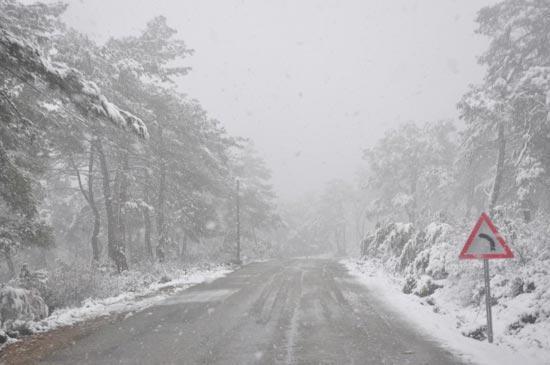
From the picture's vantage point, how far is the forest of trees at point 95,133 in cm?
741

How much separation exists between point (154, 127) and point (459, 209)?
116 ft

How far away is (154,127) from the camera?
805 inches

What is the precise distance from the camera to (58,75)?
→ 21.7 ft

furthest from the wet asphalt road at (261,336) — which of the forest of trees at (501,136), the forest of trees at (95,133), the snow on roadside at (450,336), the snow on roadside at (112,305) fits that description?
the forest of trees at (501,136)

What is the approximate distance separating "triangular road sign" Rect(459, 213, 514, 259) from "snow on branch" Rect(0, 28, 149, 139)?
6569mm

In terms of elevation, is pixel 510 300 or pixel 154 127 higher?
pixel 154 127

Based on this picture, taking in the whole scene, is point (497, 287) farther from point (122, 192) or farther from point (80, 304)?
point (122, 192)

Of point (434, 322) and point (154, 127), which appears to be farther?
point (154, 127)

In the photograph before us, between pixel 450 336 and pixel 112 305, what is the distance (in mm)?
8461

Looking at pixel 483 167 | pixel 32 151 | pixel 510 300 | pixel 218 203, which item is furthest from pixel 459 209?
pixel 32 151

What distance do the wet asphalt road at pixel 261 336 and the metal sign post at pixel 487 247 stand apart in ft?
3.79

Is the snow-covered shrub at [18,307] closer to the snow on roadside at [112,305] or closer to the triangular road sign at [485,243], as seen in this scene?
the snow on roadside at [112,305]

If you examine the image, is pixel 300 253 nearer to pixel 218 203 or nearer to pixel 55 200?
pixel 218 203

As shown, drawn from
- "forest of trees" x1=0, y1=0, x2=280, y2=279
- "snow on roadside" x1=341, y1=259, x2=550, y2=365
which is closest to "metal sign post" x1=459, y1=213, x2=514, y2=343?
"snow on roadside" x1=341, y1=259, x2=550, y2=365
